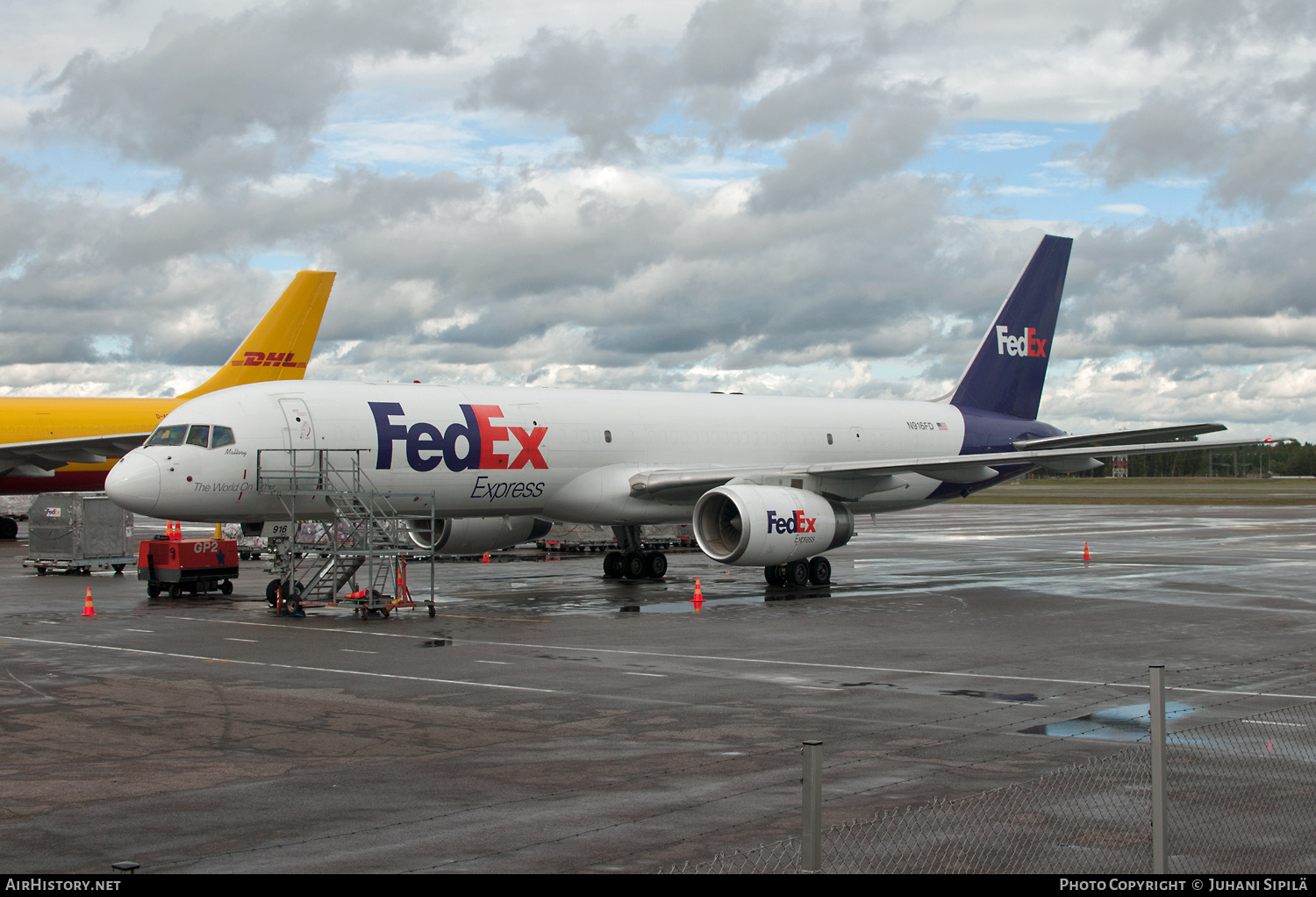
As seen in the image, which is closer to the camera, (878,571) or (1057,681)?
(1057,681)

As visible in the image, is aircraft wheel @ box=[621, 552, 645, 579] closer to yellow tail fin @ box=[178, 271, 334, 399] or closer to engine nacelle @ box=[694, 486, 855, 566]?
engine nacelle @ box=[694, 486, 855, 566]

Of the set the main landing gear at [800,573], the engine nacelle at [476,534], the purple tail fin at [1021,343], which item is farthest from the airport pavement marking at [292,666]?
the purple tail fin at [1021,343]

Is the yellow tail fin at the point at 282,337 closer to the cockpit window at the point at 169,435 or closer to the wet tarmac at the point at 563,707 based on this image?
the wet tarmac at the point at 563,707

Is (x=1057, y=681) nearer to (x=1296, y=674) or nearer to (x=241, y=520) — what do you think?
(x=1296, y=674)

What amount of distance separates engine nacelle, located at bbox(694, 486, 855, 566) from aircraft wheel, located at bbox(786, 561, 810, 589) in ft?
2.53

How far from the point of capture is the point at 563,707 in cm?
1296

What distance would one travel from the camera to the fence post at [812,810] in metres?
5.34

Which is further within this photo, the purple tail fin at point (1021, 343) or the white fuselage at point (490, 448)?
the purple tail fin at point (1021, 343)

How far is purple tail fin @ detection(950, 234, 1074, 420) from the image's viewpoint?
1383 inches

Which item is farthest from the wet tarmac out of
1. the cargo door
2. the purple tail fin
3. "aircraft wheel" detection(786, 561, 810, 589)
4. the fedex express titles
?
the purple tail fin

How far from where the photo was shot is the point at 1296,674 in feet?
49.1

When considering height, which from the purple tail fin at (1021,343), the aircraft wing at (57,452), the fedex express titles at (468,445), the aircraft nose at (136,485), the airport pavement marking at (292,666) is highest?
the purple tail fin at (1021,343)

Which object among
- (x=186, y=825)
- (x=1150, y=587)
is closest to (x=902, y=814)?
(x=186, y=825)

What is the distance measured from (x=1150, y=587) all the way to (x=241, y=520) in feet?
61.7
